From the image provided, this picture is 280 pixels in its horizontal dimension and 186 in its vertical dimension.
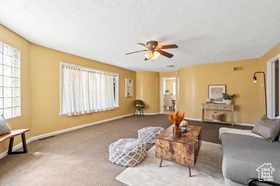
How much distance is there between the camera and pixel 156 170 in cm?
190

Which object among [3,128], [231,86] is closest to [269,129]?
[231,86]

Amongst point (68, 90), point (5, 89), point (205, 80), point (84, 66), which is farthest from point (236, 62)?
point (5, 89)

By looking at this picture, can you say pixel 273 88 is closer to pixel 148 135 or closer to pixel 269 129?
pixel 269 129

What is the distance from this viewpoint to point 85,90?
4414mm

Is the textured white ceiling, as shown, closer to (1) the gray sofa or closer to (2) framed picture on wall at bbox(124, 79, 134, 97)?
(1) the gray sofa

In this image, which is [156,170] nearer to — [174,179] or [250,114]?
[174,179]

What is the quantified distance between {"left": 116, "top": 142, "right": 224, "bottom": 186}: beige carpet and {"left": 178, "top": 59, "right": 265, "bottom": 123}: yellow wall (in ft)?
11.2

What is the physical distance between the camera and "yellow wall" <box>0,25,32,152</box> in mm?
2573

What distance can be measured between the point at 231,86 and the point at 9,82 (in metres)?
6.54

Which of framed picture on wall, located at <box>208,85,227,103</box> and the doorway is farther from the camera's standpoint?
the doorway

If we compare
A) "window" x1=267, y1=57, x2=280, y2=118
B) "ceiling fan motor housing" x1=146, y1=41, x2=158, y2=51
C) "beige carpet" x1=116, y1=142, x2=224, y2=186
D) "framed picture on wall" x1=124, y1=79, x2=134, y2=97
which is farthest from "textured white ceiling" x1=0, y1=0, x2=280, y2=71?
"framed picture on wall" x1=124, y1=79, x2=134, y2=97

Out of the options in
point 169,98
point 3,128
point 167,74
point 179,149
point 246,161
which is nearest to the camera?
point 246,161

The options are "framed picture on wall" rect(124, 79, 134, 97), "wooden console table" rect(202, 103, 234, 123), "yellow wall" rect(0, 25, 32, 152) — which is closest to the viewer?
"yellow wall" rect(0, 25, 32, 152)

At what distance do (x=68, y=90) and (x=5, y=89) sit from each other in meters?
1.50
